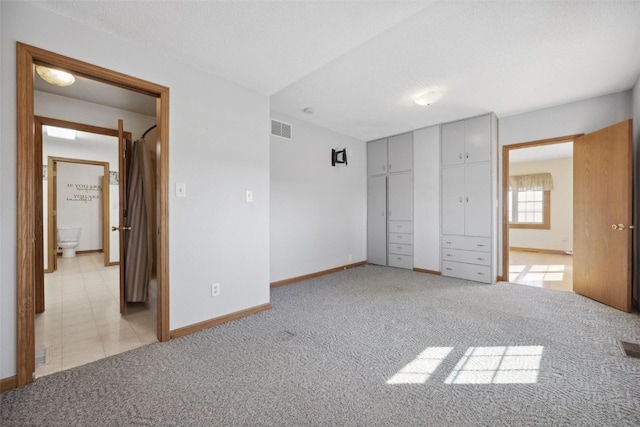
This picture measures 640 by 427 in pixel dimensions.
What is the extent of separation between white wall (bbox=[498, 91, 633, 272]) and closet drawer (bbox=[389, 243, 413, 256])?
137 centimetres

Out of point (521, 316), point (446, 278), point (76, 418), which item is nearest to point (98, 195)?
point (76, 418)

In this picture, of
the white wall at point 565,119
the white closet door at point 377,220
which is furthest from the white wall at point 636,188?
the white closet door at point 377,220

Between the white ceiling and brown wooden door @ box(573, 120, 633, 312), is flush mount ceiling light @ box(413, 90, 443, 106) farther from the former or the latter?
brown wooden door @ box(573, 120, 633, 312)

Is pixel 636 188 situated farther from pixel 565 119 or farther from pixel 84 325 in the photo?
pixel 84 325

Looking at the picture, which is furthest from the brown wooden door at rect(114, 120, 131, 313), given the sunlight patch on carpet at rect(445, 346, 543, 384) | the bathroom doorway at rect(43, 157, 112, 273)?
the bathroom doorway at rect(43, 157, 112, 273)

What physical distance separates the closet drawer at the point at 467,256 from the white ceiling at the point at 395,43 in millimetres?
2199

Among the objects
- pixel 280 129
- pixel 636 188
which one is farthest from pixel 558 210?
pixel 280 129

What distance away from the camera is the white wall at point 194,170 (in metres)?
1.62

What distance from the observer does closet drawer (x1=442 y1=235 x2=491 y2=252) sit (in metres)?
4.02

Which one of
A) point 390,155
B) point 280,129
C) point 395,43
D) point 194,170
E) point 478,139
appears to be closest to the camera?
point 395,43

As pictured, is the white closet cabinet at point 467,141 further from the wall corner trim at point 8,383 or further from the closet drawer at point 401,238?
the wall corner trim at point 8,383

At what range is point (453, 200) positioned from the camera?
4367 mm

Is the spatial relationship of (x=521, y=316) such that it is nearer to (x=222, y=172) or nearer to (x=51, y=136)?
(x=222, y=172)

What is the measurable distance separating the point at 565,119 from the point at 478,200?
149 centimetres
